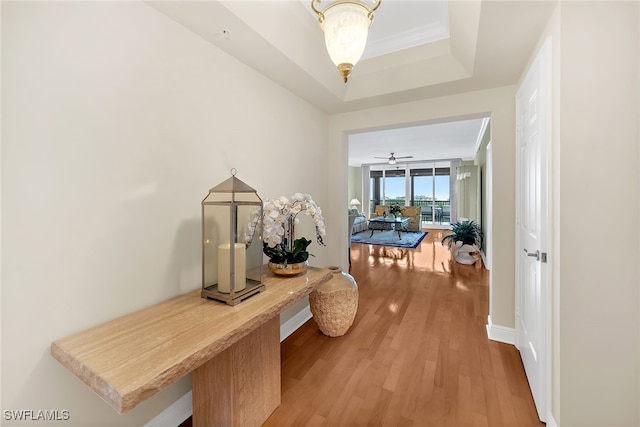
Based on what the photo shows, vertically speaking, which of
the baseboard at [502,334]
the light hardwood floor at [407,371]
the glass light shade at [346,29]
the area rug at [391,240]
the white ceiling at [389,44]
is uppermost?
the white ceiling at [389,44]

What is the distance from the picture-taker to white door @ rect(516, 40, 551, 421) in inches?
55.2

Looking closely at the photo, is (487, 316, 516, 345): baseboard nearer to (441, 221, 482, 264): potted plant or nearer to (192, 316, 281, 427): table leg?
(192, 316, 281, 427): table leg

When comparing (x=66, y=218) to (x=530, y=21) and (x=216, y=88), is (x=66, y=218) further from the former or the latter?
(x=530, y=21)

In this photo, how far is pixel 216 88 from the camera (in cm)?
165

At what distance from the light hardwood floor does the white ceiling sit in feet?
7.20

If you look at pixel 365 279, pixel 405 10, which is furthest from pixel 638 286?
pixel 365 279

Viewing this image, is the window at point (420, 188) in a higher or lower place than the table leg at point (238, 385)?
higher

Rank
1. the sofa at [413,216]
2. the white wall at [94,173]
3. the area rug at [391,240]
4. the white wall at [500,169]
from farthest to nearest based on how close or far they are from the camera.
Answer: the sofa at [413,216] < the area rug at [391,240] < the white wall at [500,169] < the white wall at [94,173]

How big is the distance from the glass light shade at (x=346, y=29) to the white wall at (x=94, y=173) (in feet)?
2.61

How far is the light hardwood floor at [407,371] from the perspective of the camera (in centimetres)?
151

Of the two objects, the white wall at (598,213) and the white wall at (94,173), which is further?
the white wall at (598,213)

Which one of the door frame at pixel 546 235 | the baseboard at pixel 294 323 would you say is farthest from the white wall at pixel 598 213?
the baseboard at pixel 294 323

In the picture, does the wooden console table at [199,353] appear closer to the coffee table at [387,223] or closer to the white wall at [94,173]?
the white wall at [94,173]

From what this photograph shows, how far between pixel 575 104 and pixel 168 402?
2513mm
